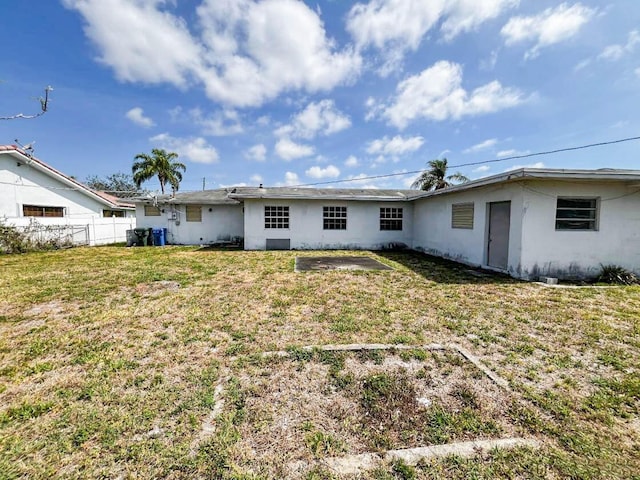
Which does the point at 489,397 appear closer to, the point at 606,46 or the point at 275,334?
the point at 275,334

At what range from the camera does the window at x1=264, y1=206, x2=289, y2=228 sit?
41.3 ft

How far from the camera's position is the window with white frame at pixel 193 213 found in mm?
14602

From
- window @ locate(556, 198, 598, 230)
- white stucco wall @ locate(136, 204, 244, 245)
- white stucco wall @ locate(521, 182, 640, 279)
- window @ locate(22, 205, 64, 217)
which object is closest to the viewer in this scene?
white stucco wall @ locate(521, 182, 640, 279)

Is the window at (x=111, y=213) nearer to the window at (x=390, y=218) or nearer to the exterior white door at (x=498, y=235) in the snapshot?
the window at (x=390, y=218)

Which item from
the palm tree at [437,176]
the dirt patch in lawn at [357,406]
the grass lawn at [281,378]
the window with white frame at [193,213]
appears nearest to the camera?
the grass lawn at [281,378]

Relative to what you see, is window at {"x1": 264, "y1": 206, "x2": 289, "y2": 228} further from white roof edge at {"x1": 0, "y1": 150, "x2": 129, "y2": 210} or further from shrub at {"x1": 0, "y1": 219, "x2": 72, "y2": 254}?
white roof edge at {"x1": 0, "y1": 150, "x2": 129, "y2": 210}

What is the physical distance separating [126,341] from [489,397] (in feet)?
13.7

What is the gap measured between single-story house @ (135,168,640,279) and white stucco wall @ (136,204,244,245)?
55mm

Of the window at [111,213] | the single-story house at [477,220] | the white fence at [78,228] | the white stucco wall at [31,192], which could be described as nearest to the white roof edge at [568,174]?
the single-story house at [477,220]

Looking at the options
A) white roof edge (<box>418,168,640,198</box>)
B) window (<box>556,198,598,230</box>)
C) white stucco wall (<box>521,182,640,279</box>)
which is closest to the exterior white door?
white stucco wall (<box>521,182,640,279</box>)

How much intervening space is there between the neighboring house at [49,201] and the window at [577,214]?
66.0 feet

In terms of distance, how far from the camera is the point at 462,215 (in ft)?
31.0

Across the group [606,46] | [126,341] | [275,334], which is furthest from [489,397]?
[606,46]

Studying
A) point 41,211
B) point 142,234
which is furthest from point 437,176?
point 41,211
